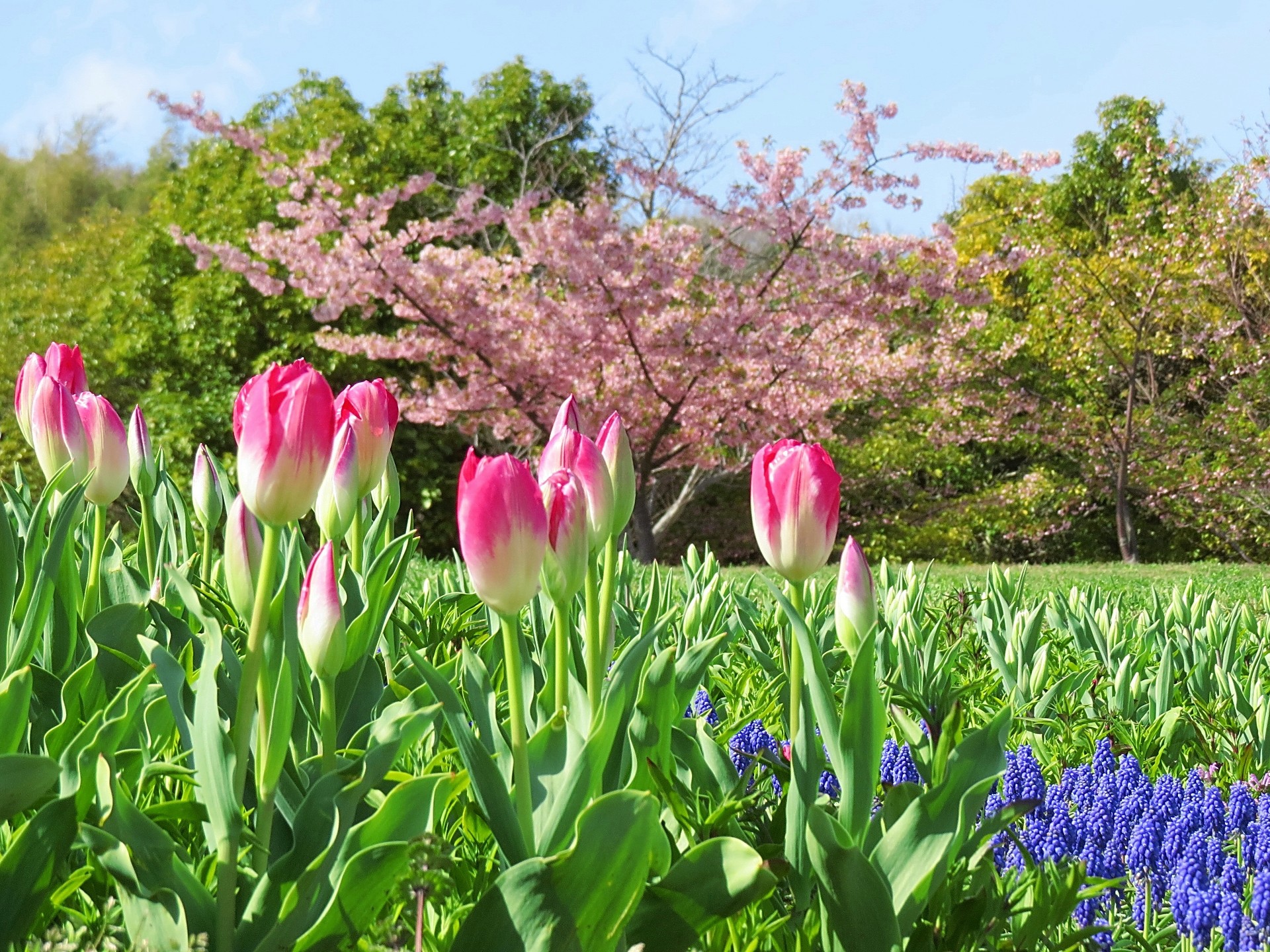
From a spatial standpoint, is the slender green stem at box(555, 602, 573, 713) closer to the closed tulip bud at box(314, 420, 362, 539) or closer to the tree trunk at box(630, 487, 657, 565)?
the closed tulip bud at box(314, 420, 362, 539)

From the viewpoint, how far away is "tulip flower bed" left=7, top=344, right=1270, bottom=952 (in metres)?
0.79

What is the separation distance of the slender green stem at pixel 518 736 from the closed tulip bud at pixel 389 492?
925 millimetres

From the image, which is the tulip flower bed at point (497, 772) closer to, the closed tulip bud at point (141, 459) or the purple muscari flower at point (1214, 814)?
the purple muscari flower at point (1214, 814)

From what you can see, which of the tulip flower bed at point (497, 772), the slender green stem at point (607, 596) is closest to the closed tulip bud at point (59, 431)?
the tulip flower bed at point (497, 772)

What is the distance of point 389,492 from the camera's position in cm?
174

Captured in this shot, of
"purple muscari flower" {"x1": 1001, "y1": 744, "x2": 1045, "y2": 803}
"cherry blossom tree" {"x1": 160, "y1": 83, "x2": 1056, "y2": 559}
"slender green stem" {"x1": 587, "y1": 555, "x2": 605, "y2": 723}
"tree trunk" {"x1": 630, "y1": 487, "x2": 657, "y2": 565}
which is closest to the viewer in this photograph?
"slender green stem" {"x1": 587, "y1": 555, "x2": 605, "y2": 723}

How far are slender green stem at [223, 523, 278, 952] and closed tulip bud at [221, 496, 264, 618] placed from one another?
24cm

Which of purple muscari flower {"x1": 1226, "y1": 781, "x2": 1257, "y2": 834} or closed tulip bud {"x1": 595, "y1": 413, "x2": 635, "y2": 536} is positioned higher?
closed tulip bud {"x1": 595, "y1": 413, "x2": 635, "y2": 536}

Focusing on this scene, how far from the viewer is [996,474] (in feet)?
47.8

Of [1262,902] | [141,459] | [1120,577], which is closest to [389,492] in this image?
[141,459]

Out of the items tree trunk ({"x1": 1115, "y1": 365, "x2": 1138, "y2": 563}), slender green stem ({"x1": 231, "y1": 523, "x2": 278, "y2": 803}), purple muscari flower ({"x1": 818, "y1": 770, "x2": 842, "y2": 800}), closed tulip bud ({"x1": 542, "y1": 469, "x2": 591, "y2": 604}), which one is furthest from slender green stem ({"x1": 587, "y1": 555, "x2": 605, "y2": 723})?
tree trunk ({"x1": 1115, "y1": 365, "x2": 1138, "y2": 563})

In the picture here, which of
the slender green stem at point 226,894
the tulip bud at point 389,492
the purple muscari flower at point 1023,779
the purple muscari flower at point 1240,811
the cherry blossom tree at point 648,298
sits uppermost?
the cherry blossom tree at point 648,298

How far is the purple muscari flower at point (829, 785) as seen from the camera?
→ 132 centimetres

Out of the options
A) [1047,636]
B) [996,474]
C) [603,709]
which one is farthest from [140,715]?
[996,474]
